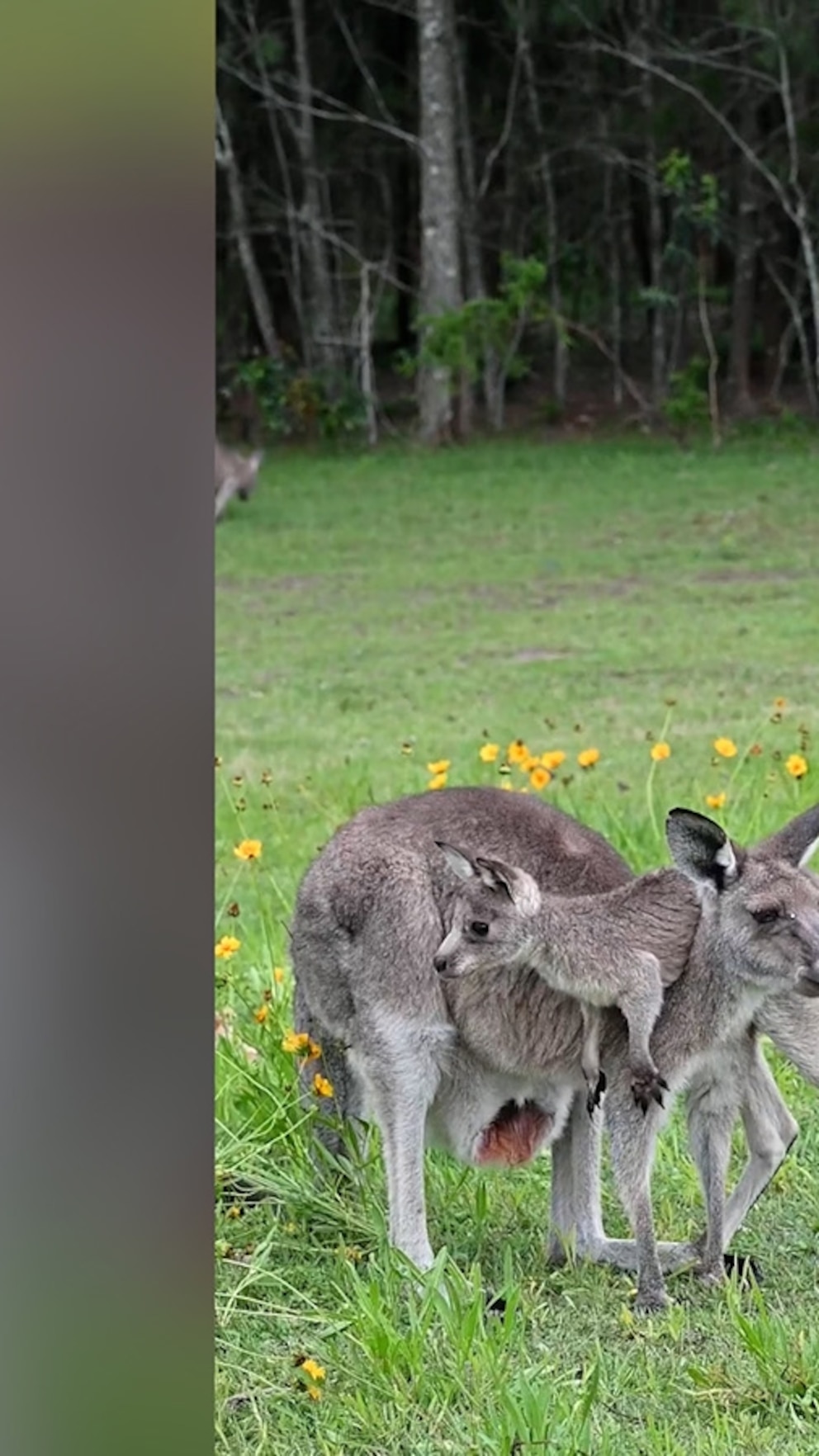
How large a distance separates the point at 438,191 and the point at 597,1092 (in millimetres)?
13717

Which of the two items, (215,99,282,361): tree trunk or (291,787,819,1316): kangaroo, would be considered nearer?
(291,787,819,1316): kangaroo

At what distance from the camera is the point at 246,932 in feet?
14.7

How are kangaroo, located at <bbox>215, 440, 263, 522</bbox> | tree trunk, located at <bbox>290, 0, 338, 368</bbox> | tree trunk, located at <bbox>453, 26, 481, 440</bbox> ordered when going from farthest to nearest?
tree trunk, located at <bbox>290, 0, 338, 368</bbox> → tree trunk, located at <bbox>453, 26, 481, 440</bbox> → kangaroo, located at <bbox>215, 440, 263, 522</bbox>

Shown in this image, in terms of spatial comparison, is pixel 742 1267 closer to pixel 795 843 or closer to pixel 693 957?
pixel 693 957

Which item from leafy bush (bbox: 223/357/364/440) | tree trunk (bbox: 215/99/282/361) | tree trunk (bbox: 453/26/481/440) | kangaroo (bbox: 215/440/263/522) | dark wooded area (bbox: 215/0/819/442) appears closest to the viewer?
kangaroo (bbox: 215/440/263/522)

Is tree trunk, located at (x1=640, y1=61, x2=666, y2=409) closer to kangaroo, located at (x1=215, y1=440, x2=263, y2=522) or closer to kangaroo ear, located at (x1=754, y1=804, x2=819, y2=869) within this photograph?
kangaroo, located at (x1=215, y1=440, x2=263, y2=522)

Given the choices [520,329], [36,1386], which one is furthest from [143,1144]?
[520,329]

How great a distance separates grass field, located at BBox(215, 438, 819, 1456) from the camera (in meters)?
2.34

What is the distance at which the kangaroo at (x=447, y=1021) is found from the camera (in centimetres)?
269

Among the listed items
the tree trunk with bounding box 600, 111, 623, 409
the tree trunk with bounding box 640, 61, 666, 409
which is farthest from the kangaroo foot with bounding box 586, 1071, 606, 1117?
the tree trunk with bounding box 600, 111, 623, 409

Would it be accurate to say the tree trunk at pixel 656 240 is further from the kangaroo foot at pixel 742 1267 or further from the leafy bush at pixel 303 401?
the kangaroo foot at pixel 742 1267

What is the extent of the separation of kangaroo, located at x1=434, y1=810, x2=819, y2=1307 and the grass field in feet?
0.73

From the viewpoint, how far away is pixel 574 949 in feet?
8.44

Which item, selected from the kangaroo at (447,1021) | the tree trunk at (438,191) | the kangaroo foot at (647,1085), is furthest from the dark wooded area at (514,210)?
the kangaroo foot at (647,1085)
